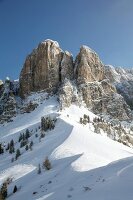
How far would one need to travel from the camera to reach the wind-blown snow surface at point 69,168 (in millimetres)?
28652

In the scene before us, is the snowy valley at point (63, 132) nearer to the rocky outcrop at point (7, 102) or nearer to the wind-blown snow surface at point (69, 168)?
the wind-blown snow surface at point (69, 168)

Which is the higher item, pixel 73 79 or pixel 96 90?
pixel 73 79

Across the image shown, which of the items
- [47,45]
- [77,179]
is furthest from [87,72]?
[77,179]

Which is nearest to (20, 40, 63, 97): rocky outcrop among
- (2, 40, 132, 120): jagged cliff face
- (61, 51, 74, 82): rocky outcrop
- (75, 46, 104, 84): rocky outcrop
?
(2, 40, 132, 120): jagged cliff face

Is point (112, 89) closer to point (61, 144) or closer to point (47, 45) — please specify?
point (47, 45)

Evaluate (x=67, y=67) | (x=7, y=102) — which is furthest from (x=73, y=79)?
(x=7, y=102)

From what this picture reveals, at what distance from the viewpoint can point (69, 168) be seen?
1709 inches

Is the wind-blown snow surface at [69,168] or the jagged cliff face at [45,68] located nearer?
the wind-blown snow surface at [69,168]

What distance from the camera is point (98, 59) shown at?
168250mm

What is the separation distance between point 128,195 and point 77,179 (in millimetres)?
10524

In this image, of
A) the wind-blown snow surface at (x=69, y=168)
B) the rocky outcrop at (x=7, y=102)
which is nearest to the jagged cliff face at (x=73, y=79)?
the rocky outcrop at (x=7, y=102)

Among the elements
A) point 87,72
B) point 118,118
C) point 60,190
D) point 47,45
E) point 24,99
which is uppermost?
point 47,45

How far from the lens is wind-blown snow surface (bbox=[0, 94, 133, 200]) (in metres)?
28.7

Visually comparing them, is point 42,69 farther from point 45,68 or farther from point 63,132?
point 63,132
